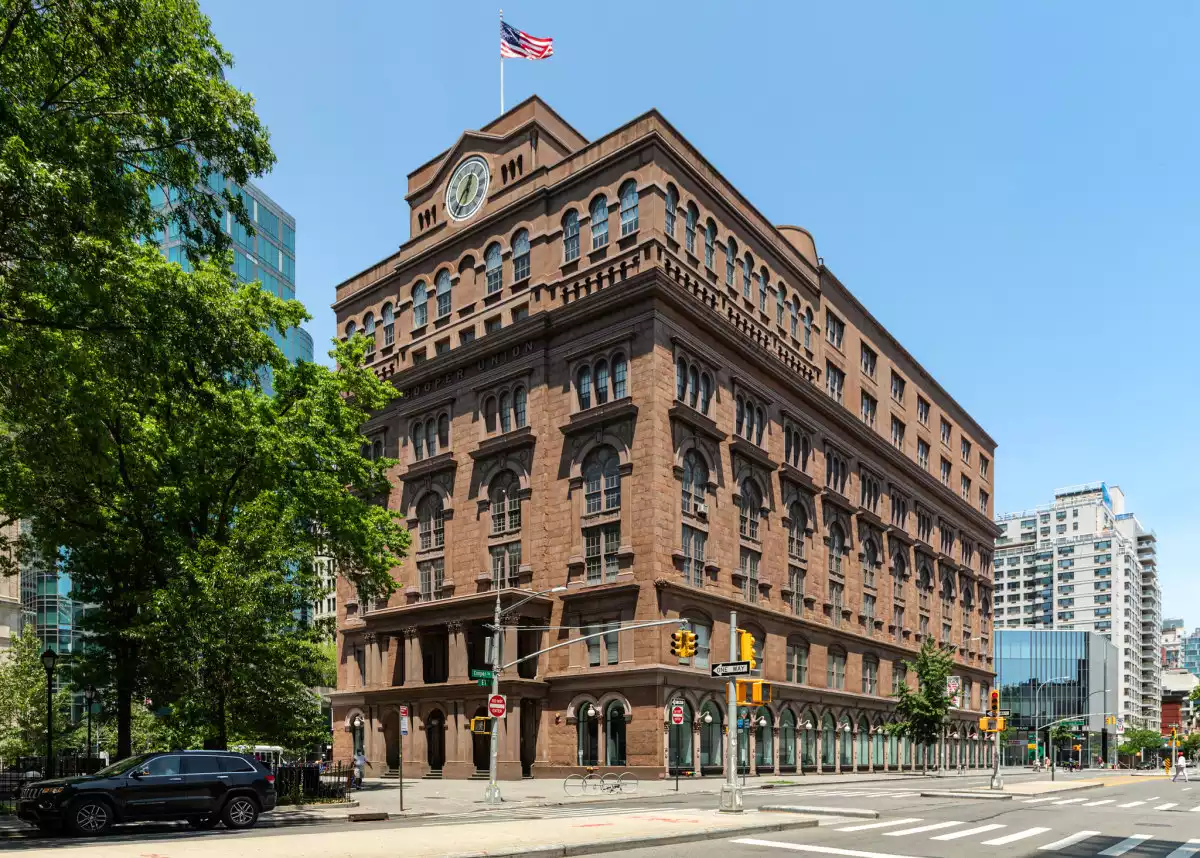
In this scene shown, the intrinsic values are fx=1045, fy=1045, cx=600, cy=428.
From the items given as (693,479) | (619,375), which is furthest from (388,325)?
(693,479)

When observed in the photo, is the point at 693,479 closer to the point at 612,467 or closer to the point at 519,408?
the point at 612,467

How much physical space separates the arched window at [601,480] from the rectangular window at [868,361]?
3325cm

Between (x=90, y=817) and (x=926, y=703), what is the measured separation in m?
58.5

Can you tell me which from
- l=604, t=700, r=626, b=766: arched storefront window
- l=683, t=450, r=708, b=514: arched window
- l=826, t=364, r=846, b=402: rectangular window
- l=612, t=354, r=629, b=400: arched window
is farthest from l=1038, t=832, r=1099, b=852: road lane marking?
l=826, t=364, r=846, b=402: rectangular window

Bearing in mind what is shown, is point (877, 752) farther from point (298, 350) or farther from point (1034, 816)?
point (298, 350)

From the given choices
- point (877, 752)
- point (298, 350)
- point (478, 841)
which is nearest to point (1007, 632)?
point (877, 752)

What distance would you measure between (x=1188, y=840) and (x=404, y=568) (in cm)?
4881

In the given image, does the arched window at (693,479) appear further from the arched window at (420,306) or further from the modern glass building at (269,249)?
the modern glass building at (269,249)

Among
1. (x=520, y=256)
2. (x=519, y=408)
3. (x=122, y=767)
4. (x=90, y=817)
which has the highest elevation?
(x=520, y=256)

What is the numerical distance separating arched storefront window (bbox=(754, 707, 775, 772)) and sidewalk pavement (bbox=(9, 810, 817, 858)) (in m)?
34.9

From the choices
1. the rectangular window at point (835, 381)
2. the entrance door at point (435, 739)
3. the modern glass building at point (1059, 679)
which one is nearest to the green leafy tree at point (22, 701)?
the entrance door at point (435, 739)

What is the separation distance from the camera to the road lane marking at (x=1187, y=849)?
66.6 ft

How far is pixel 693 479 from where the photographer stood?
56250 mm

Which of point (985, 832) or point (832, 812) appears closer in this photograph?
point (985, 832)
